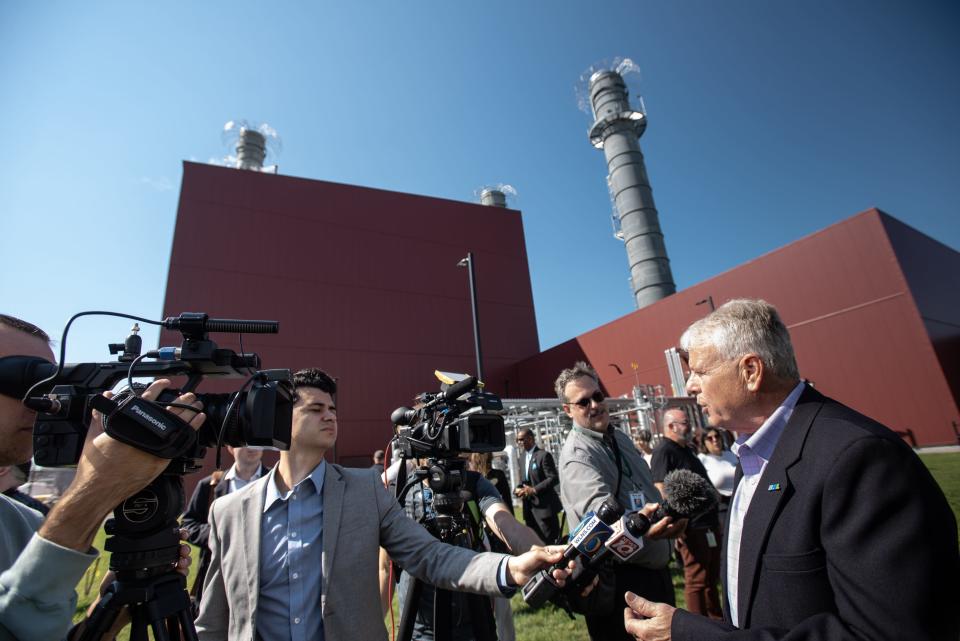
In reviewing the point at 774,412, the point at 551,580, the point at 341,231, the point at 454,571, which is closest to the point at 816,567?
the point at 774,412

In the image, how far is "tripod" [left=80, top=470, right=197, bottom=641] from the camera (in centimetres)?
121

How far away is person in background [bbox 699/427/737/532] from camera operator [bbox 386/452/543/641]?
127 inches

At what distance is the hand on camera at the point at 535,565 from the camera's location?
4.73ft

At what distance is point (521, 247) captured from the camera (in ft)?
88.8

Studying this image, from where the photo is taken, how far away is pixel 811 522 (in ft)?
4.30

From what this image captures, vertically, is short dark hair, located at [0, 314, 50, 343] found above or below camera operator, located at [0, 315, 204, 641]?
above

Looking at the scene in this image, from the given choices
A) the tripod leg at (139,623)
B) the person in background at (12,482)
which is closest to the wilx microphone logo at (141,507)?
the tripod leg at (139,623)

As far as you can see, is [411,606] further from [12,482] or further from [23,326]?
[23,326]

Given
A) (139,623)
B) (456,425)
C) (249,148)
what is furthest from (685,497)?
(249,148)

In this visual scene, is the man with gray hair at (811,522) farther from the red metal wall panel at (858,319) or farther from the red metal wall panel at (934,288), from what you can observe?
the red metal wall panel at (934,288)

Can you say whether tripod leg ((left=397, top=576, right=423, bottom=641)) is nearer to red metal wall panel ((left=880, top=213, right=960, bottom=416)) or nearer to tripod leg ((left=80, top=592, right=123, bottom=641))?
tripod leg ((left=80, top=592, right=123, bottom=641))

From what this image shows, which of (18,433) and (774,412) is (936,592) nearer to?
(774,412)

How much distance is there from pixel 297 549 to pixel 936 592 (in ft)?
6.79

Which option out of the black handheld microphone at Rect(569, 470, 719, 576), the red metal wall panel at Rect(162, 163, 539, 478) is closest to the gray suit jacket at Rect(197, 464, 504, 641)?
the black handheld microphone at Rect(569, 470, 719, 576)
